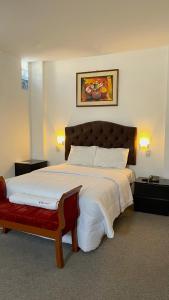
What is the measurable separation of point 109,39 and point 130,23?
2.00ft

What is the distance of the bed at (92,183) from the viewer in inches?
102

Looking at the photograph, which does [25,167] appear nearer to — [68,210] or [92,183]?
[92,183]

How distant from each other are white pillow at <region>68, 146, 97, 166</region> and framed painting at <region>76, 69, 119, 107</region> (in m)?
0.92

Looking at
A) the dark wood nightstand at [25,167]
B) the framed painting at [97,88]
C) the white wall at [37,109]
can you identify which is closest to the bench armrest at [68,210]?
the dark wood nightstand at [25,167]

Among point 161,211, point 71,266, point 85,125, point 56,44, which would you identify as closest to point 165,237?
point 161,211

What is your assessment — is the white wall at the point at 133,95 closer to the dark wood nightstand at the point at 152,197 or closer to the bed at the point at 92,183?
the bed at the point at 92,183

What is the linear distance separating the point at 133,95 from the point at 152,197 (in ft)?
6.13

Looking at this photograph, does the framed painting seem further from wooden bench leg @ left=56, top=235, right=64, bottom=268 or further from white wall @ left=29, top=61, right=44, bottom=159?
wooden bench leg @ left=56, top=235, right=64, bottom=268

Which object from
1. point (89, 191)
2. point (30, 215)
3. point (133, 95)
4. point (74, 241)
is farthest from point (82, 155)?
point (30, 215)

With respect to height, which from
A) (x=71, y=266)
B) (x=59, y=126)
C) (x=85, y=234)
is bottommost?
(x=71, y=266)

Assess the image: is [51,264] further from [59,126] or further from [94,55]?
[94,55]

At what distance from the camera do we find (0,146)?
444cm

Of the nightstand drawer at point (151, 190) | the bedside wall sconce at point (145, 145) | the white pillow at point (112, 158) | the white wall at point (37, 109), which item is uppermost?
the white wall at point (37, 109)

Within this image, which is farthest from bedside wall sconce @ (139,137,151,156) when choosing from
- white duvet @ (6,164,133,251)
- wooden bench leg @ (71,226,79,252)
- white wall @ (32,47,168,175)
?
wooden bench leg @ (71,226,79,252)
